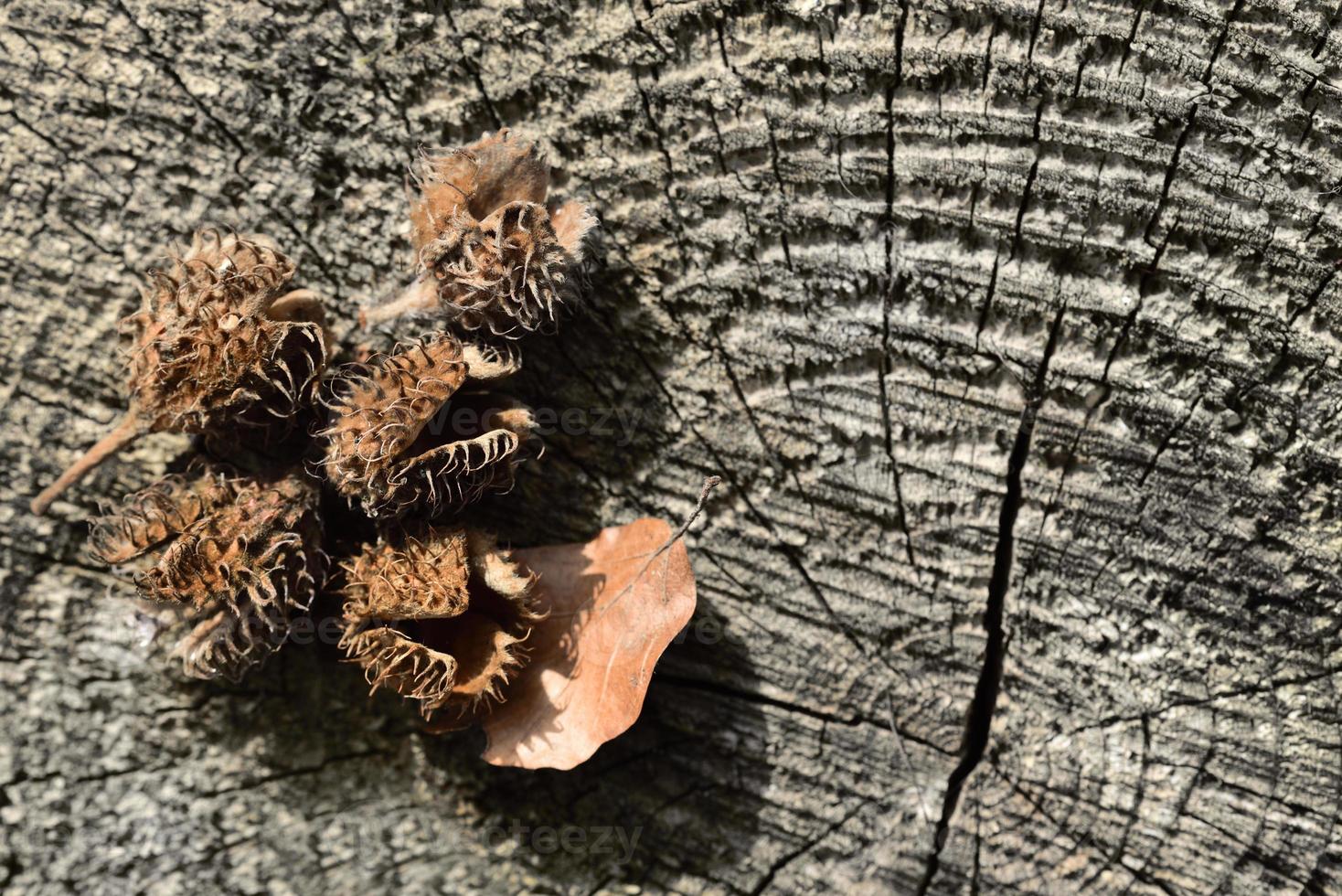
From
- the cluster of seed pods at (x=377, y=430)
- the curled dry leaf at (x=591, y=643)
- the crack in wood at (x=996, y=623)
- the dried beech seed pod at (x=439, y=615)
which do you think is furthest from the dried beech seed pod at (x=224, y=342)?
the crack in wood at (x=996, y=623)

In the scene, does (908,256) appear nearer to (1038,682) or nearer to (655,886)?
(1038,682)

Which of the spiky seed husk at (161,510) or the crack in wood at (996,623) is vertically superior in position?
the crack in wood at (996,623)

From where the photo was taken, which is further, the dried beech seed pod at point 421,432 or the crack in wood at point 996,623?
the crack in wood at point 996,623

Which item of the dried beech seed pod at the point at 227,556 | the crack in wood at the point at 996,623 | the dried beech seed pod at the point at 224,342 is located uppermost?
the crack in wood at the point at 996,623

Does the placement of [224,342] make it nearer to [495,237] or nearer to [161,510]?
[161,510]

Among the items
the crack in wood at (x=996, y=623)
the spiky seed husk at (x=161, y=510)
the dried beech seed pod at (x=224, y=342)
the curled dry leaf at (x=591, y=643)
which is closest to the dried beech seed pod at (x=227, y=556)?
the spiky seed husk at (x=161, y=510)

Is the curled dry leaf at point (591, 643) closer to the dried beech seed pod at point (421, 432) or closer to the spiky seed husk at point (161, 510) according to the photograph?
the dried beech seed pod at point (421, 432)
